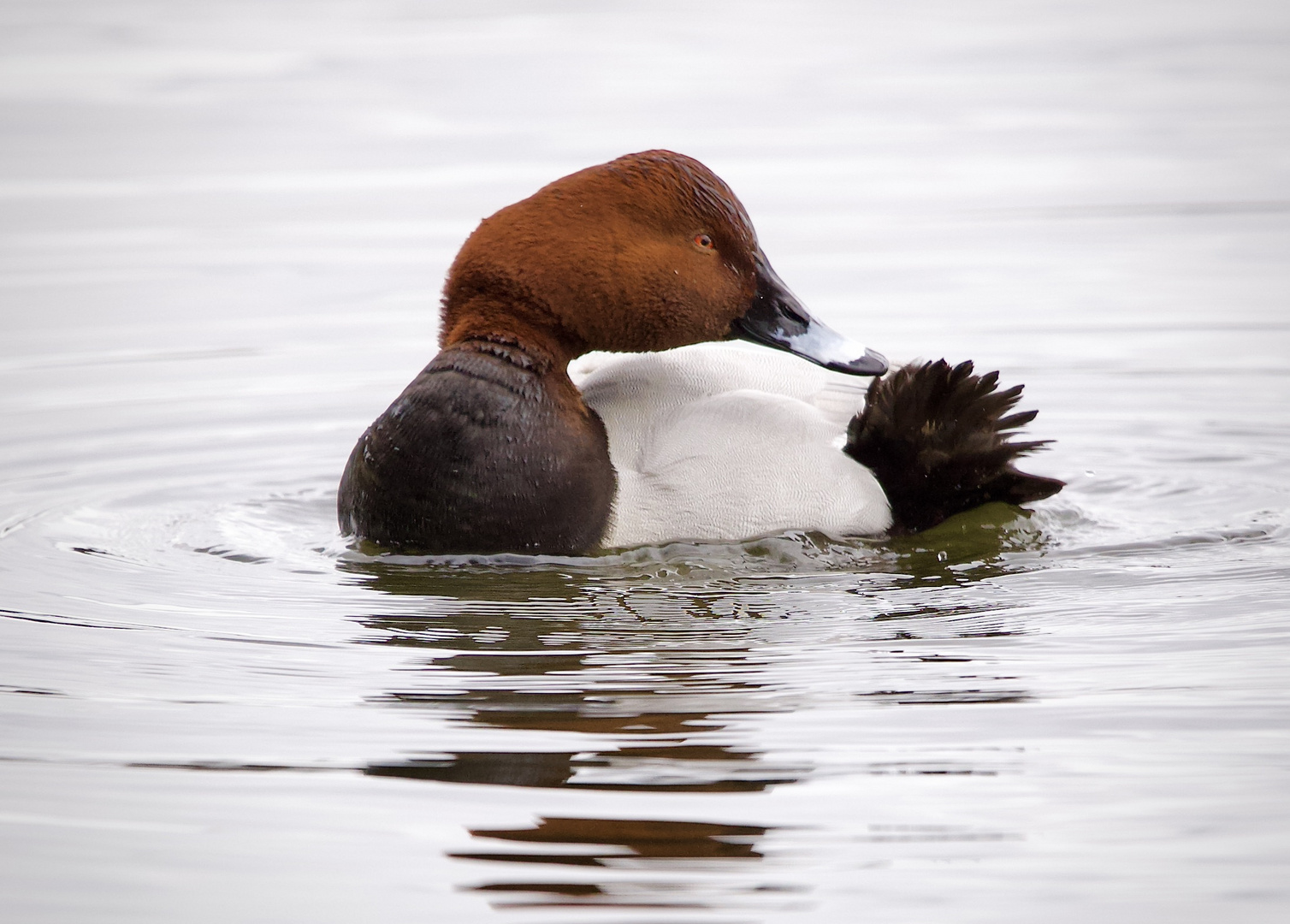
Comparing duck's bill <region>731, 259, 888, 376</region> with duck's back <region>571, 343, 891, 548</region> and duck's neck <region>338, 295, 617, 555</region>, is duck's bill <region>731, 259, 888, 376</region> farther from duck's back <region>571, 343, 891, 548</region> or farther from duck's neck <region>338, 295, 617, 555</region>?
duck's neck <region>338, 295, 617, 555</region>

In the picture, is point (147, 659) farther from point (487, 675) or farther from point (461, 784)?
point (461, 784)

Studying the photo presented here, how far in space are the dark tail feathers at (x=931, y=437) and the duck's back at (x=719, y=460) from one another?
0.08m

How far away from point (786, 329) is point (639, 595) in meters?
1.10

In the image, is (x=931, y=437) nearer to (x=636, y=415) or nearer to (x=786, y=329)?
(x=786, y=329)

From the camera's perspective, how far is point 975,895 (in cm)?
368

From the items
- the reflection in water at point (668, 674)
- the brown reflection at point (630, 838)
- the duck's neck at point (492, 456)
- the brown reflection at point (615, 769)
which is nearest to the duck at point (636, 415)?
the duck's neck at point (492, 456)

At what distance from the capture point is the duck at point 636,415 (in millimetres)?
5840

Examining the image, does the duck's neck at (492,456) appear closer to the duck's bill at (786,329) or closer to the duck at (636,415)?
the duck at (636,415)

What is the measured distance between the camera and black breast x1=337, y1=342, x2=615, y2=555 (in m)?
5.80

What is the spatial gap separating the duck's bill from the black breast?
67 centimetres

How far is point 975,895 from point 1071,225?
8442mm

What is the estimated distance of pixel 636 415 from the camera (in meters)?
6.16

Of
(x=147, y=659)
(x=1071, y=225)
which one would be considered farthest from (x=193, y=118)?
(x=147, y=659)

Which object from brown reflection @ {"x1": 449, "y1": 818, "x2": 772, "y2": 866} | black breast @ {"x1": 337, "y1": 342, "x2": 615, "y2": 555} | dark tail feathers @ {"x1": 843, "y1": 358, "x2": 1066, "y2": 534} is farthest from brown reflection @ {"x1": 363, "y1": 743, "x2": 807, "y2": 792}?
dark tail feathers @ {"x1": 843, "y1": 358, "x2": 1066, "y2": 534}
